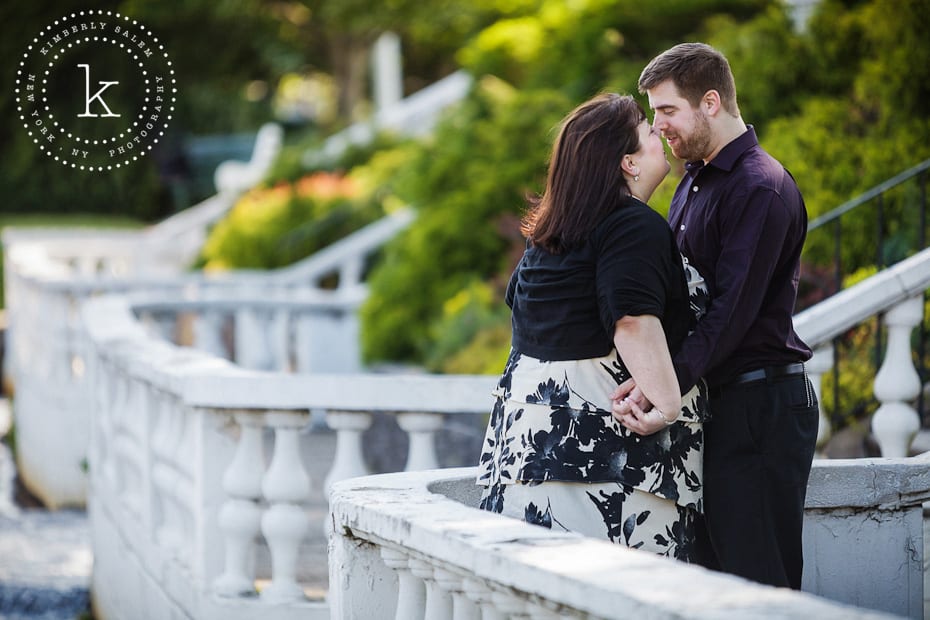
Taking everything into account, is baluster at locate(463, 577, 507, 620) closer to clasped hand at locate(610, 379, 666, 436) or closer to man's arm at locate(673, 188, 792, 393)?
clasped hand at locate(610, 379, 666, 436)

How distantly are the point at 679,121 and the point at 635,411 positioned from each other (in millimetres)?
829

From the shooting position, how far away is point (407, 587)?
120 inches

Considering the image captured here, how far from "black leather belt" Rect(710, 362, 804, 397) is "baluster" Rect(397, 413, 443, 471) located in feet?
4.93

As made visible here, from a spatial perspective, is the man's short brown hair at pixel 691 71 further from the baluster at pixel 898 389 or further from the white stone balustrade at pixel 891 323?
the baluster at pixel 898 389

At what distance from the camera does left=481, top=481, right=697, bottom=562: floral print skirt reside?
319 centimetres

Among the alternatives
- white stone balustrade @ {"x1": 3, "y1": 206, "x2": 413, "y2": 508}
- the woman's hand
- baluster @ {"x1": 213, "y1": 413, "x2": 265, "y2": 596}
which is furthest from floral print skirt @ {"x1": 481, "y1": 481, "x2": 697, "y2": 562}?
white stone balustrade @ {"x1": 3, "y1": 206, "x2": 413, "y2": 508}

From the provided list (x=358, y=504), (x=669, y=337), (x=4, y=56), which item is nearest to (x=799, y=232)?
(x=669, y=337)

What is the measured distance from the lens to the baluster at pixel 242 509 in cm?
466

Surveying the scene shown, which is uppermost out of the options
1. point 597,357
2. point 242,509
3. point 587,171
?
point 587,171

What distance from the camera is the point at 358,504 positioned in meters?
3.12

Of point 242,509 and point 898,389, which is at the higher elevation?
point 898,389

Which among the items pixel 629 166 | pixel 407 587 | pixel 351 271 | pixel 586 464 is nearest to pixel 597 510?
pixel 586 464

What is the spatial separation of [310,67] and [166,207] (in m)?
4.89

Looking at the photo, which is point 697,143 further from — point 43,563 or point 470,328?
point 43,563
